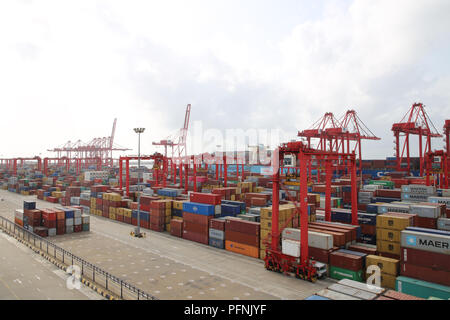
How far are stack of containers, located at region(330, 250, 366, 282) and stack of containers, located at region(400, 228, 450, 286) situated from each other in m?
2.52

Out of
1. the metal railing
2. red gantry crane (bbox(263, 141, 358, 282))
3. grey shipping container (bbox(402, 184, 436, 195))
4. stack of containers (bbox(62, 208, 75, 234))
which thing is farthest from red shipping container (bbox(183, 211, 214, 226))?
grey shipping container (bbox(402, 184, 436, 195))

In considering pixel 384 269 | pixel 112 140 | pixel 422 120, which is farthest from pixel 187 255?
pixel 112 140

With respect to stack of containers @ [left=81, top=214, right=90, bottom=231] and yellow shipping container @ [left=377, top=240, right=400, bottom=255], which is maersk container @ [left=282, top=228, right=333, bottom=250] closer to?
yellow shipping container @ [left=377, top=240, right=400, bottom=255]

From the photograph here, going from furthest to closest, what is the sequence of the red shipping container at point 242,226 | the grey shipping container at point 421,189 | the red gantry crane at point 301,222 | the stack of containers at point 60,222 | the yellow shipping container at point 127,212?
1. the yellow shipping container at point 127,212
2. the grey shipping container at point 421,189
3. the stack of containers at point 60,222
4. the red shipping container at point 242,226
5. the red gantry crane at point 301,222

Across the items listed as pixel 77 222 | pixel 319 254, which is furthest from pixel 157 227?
pixel 319 254

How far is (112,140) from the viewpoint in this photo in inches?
7539

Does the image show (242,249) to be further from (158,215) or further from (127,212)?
(127,212)

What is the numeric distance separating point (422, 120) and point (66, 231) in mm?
81537

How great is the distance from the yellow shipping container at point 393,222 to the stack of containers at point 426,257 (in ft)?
6.93

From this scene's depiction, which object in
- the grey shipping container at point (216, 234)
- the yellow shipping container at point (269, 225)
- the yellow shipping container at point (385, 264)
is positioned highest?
the yellow shipping container at point (269, 225)

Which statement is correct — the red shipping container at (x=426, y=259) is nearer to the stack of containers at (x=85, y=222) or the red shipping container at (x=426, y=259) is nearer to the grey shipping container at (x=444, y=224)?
the grey shipping container at (x=444, y=224)

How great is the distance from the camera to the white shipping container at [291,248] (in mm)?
20984

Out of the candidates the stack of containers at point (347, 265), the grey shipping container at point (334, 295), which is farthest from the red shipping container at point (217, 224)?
the grey shipping container at point (334, 295)
